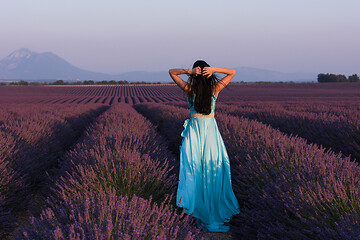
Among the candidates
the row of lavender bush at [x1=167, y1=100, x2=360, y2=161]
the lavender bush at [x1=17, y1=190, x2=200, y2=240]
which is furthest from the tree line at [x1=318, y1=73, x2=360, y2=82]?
the lavender bush at [x1=17, y1=190, x2=200, y2=240]

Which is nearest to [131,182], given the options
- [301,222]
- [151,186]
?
[151,186]

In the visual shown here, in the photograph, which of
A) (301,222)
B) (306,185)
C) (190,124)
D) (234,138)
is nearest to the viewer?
(301,222)

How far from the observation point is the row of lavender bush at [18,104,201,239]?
157 cm

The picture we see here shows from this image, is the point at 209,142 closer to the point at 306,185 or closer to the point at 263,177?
the point at 263,177

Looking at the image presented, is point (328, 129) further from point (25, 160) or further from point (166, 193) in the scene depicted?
point (25, 160)

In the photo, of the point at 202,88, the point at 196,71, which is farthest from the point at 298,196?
the point at 196,71

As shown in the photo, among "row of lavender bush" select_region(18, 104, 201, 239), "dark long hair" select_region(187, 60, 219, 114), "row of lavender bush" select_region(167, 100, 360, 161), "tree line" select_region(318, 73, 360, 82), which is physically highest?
"tree line" select_region(318, 73, 360, 82)

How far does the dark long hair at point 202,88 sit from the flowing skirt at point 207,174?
182 millimetres

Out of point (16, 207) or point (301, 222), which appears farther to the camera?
point (16, 207)

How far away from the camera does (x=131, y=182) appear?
2.83m

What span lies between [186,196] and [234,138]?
1.59 meters

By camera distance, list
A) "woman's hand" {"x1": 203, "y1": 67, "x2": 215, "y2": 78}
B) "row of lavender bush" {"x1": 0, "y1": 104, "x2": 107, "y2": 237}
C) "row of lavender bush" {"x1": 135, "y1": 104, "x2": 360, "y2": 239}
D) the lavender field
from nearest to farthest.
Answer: the lavender field
"row of lavender bush" {"x1": 135, "y1": 104, "x2": 360, "y2": 239}
"woman's hand" {"x1": 203, "y1": 67, "x2": 215, "y2": 78}
"row of lavender bush" {"x1": 0, "y1": 104, "x2": 107, "y2": 237}

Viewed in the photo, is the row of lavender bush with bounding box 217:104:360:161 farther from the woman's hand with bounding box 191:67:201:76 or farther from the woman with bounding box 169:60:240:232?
the woman's hand with bounding box 191:67:201:76

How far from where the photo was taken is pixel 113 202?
1805 mm
